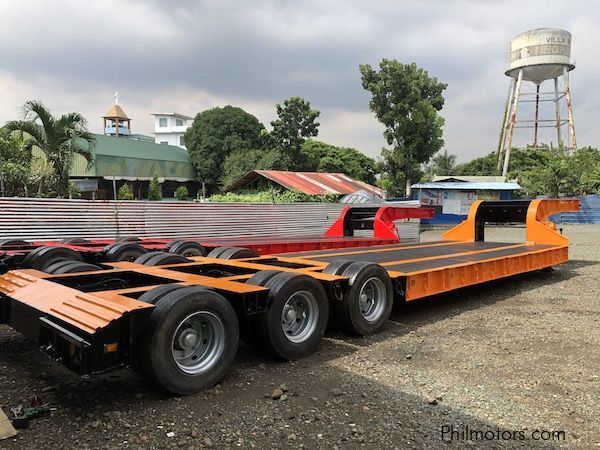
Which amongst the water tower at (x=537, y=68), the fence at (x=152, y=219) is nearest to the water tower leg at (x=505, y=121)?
the water tower at (x=537, y=68)

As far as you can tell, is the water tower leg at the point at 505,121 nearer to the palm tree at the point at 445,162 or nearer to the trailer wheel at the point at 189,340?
the palm tree at the point at 445,162

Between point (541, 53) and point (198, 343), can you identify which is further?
point (541, 53)

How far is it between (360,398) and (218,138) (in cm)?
4518

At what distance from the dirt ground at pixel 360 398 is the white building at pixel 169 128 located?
329 ft

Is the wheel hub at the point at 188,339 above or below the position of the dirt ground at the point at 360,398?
above

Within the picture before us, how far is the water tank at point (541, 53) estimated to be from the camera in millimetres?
49844

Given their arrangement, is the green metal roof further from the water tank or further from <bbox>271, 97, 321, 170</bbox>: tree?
the water tank

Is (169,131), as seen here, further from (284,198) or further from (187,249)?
(187,249)

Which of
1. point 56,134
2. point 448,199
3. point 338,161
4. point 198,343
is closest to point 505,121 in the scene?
point 338,161

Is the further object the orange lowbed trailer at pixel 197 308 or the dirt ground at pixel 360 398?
the orange lowbed trailer at pixel 197 308

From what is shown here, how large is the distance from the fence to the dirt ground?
21.5 ft

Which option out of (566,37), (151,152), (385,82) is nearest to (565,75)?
(566,37)

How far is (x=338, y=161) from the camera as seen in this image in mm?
49906

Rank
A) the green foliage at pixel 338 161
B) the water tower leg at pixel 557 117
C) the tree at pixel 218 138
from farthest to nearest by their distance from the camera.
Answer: the water tower leg at pixel 557 117 → the green foliage at pixel 338 161 → the tree at pixel 218 138
